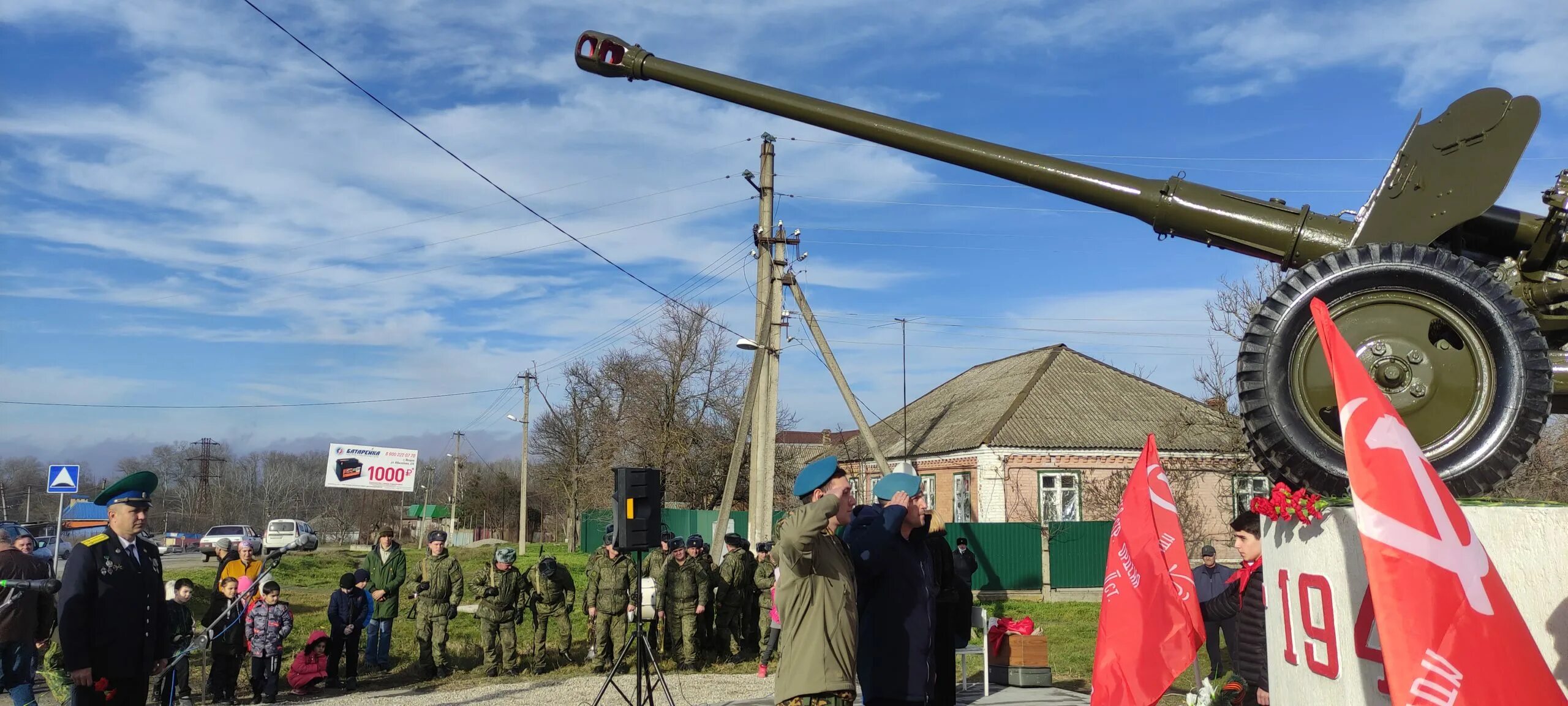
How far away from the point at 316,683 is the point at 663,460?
26973mm

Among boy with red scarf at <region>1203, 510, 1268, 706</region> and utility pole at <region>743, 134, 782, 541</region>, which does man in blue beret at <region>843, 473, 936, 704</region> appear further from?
utility pole at <region>743, 134, 782, 541</region>

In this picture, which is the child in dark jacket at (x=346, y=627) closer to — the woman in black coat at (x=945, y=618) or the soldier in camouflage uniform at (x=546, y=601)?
the soldier in camouflage uniform at (x=546, y=601)

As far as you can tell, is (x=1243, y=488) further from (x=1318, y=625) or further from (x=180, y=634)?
(x=1318, y=625)

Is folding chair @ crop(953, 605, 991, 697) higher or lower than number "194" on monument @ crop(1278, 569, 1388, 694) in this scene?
lower

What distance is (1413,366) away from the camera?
414cm

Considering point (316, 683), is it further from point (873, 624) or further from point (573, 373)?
point (573, 373)

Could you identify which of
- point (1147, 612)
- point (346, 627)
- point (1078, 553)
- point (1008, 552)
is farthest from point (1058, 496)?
point (1147, 612)

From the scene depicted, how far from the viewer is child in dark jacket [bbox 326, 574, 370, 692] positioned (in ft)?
38.6

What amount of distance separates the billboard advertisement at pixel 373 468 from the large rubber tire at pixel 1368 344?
23592 mm

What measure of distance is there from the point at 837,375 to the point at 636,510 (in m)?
10.7

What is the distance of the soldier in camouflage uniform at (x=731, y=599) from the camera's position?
13.6m

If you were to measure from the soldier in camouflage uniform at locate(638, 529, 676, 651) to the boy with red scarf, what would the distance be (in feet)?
24.8

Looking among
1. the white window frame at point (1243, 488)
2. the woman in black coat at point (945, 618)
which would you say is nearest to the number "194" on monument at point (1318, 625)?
the woman in black coat at point (945, 618)

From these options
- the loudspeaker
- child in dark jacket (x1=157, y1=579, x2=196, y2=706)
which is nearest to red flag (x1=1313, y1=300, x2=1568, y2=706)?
the loudspeaker
